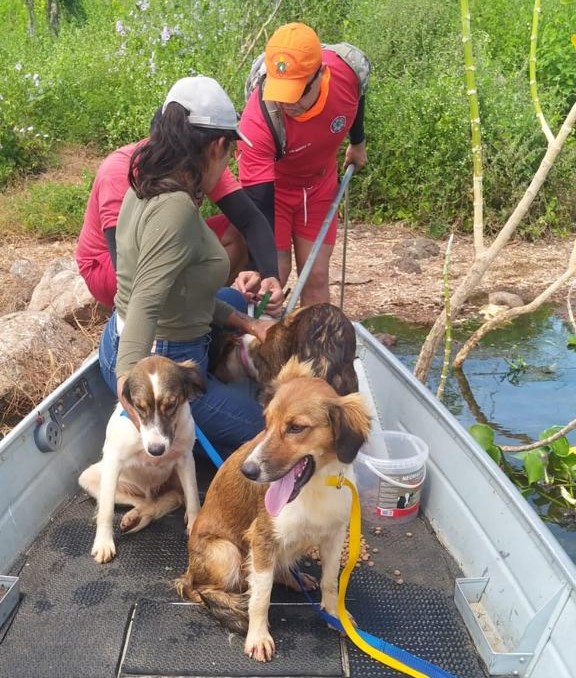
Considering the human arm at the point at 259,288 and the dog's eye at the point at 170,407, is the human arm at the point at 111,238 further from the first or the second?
the dog's eye at the point at 170,407

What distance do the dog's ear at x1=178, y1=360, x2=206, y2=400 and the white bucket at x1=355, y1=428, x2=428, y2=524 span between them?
2.80 ft

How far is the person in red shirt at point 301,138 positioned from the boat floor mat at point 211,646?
9.03ft

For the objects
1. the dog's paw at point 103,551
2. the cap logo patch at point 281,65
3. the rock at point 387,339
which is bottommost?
the rock at point 387,339

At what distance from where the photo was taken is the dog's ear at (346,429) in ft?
8.33

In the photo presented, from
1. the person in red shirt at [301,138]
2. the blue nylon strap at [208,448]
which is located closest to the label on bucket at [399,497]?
the blue nylon strap at [208,448]

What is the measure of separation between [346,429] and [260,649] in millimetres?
994

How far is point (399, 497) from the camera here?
141 inches

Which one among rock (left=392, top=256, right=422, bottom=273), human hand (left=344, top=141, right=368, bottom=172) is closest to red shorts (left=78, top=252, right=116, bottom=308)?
human hand (left=344, top=141, right=368, bottom=172)

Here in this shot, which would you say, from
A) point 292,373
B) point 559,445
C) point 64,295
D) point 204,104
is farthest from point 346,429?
point 64,295

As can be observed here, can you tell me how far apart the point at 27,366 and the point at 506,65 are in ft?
36.6

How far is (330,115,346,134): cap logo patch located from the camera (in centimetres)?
484

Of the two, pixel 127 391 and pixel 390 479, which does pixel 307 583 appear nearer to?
pixel 390 479

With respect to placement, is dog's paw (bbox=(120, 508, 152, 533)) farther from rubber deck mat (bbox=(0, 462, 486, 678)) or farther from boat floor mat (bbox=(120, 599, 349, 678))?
boat floor mat (bbox=(120, 599, 349, 678))

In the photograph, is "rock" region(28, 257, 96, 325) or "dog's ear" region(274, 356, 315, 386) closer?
"dog's ear" region(274, 356, 315, 386)
